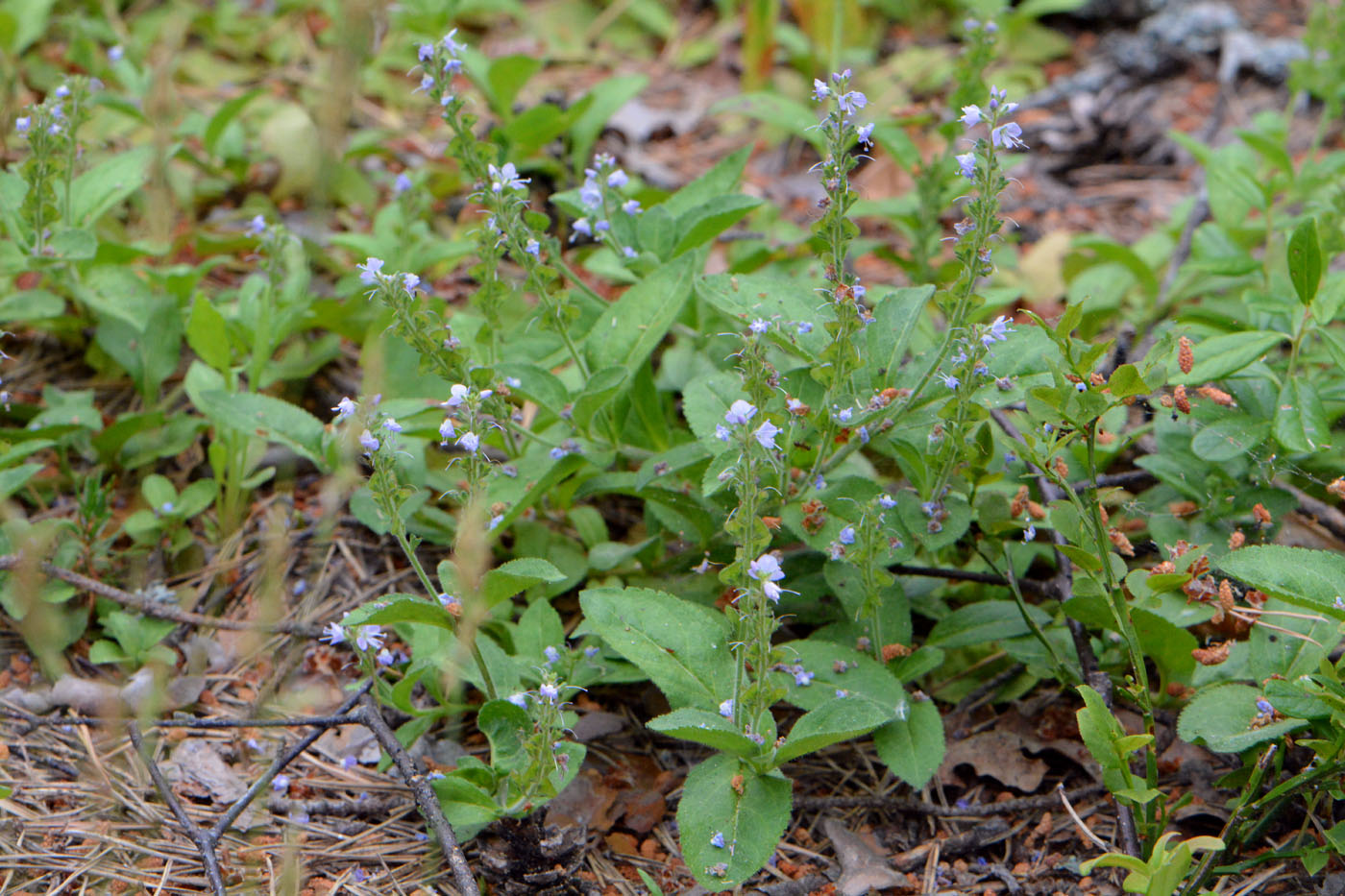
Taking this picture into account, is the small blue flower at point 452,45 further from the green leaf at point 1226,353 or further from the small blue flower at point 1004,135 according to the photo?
the green leaf at point 1226,353

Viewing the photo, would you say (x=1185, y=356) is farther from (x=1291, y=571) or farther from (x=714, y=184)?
(x=714, y=184)

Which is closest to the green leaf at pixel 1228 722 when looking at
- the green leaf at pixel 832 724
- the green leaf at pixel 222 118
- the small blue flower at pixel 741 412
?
the green leaf at pixel 832 724

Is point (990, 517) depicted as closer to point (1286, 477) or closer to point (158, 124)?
point (1286, 477)

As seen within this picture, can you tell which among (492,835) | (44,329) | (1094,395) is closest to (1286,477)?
(1094,395)

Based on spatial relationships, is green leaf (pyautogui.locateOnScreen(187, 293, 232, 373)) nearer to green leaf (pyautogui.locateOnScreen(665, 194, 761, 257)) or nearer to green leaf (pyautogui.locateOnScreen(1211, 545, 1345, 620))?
green leaf (pyautogui.locateOnScreen(665, 194, 761, 257))

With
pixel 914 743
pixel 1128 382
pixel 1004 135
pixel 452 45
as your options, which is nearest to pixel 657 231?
pixel 452 45

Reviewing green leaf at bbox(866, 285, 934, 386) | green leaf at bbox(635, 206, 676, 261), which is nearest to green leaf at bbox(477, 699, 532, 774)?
green leaf at bbox(866, 285, 934, 386)
